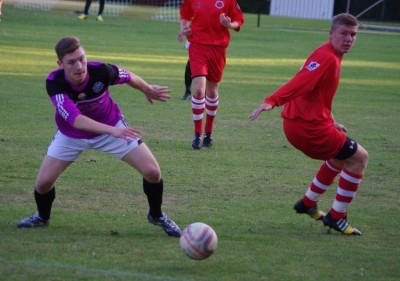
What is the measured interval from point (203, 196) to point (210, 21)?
11.9 ft

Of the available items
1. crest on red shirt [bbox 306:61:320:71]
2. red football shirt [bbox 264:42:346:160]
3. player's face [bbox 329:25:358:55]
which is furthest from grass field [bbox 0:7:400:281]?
player's face [bbox 329:25:358:55]

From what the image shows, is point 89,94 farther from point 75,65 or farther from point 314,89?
point 314,89

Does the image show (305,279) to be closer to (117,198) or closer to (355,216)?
(355,216)

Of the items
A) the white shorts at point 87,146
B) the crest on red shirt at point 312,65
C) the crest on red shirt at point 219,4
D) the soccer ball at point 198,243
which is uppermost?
the crest on red shirt at point 312,65

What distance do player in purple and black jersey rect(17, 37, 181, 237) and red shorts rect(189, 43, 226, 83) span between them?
413 centimetres

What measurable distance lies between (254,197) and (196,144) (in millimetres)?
2613

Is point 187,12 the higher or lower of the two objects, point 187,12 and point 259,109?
the lower

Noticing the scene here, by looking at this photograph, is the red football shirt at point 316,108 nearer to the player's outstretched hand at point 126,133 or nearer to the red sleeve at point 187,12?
the player's outstretched hand at point 126,133

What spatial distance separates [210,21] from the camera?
36.7ft

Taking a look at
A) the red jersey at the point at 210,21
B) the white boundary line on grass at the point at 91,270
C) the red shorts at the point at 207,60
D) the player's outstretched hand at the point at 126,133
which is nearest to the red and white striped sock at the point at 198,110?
the red shorts at the point at 207,60

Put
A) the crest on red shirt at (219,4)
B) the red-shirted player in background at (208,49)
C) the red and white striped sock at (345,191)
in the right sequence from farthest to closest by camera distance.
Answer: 1. the crest on red shirt at (219,4)
2. the red-shirted player in background at (208,49)
3. the red and white striped sock at (345,191)

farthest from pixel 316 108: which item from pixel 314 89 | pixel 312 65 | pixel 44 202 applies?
pixel 44 202

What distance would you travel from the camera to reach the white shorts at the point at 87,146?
6.68 meters

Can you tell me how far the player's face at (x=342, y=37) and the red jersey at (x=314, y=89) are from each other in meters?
0.06
